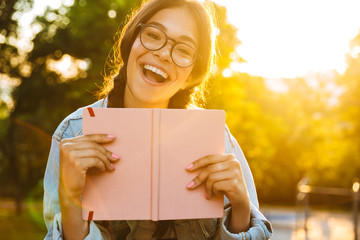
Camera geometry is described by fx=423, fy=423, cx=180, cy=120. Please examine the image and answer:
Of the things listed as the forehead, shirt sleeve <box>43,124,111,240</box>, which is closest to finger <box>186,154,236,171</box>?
shirt sleeve <box>43,124,111,240</box>

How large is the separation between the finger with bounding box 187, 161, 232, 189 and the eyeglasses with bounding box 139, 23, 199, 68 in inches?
20.9

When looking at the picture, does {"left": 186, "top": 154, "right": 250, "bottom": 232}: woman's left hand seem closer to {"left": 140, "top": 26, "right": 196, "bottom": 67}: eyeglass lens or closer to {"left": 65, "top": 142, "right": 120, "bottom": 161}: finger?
{"left": 65, "top": 142, "right": 120, "bottom": 161}: finger

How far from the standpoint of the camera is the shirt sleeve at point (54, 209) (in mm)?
1600

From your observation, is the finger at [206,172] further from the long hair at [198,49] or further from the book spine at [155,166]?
the long hair at [198,49]

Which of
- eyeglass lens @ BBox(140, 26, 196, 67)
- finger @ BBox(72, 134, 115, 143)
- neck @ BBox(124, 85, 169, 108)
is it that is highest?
eyeglass lens @ BBox(140, 26, 196, 67)

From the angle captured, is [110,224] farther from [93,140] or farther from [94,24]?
[94,24]

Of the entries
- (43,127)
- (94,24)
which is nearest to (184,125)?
(94,24)

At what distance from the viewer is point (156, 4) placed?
1938 mm

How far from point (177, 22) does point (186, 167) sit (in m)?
0.71

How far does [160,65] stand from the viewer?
1.84 meters

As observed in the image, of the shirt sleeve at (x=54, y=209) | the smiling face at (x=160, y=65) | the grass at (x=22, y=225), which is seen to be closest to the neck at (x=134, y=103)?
the smiling face at (x=160, y=65)

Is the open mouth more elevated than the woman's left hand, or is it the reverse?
the open mouth

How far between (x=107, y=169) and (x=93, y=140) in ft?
0.40

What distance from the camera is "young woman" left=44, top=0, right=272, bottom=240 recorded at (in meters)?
1.50
